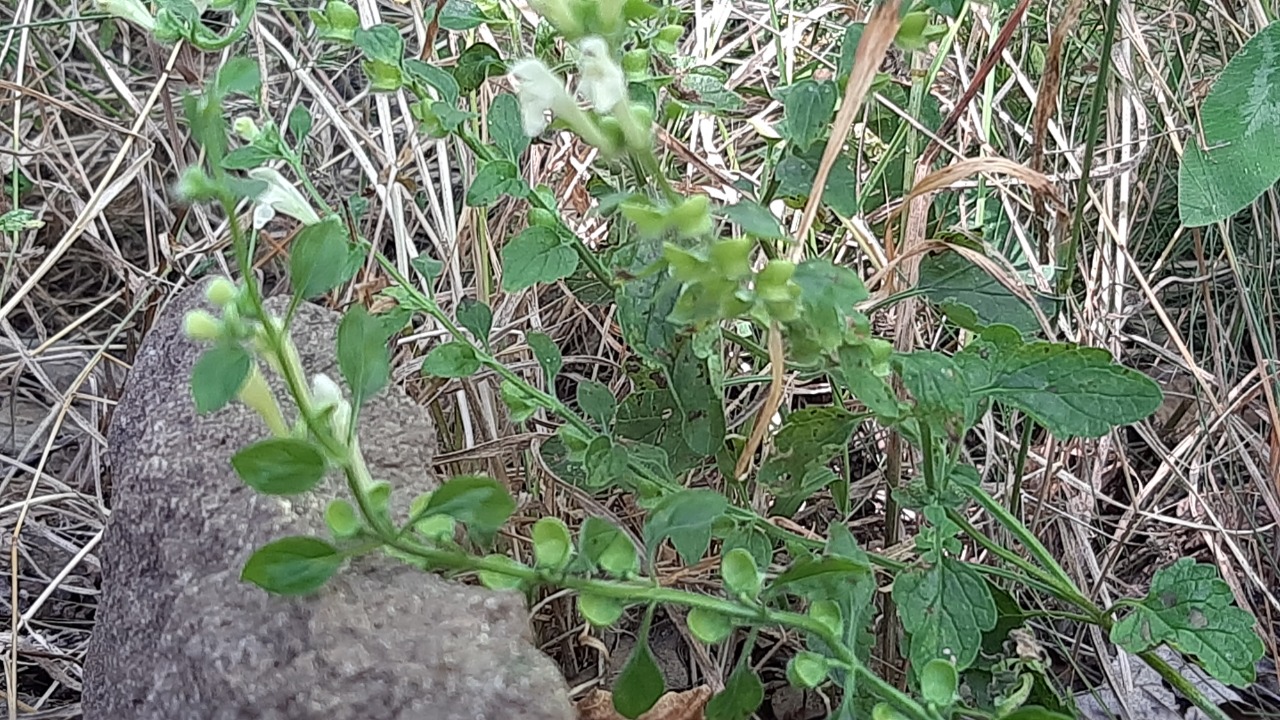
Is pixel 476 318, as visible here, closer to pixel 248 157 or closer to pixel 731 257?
Answer: pixel 248 157

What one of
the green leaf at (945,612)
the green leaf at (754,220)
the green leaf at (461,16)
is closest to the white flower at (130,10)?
the green leaf at (461,16)

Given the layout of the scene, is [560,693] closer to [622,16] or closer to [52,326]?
[622,16]

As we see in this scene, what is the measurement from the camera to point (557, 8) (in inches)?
28.3

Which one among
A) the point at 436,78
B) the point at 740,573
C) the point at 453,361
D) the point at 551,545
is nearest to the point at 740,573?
the point at 740,573

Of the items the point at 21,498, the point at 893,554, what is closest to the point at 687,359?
the point at 893,554

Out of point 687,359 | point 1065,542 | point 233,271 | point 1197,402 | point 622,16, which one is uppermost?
point 622,16

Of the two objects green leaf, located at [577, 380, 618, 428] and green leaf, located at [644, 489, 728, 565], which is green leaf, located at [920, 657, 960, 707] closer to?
green leaf, located at [644, 489, 728, 565]

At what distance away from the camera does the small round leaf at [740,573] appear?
2.21 ft

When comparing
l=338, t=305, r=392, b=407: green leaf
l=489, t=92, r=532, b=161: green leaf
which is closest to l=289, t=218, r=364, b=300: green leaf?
l=338, t=305, r=392, b=407: green leaf

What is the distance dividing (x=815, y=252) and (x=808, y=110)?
366mm

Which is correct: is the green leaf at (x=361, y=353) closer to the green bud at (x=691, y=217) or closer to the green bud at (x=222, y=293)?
the green bud at (x=222, y=293)

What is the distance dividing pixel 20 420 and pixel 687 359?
111cm

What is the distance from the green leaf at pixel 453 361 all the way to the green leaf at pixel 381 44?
0.66 ft

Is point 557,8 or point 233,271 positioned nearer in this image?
point 557,8
